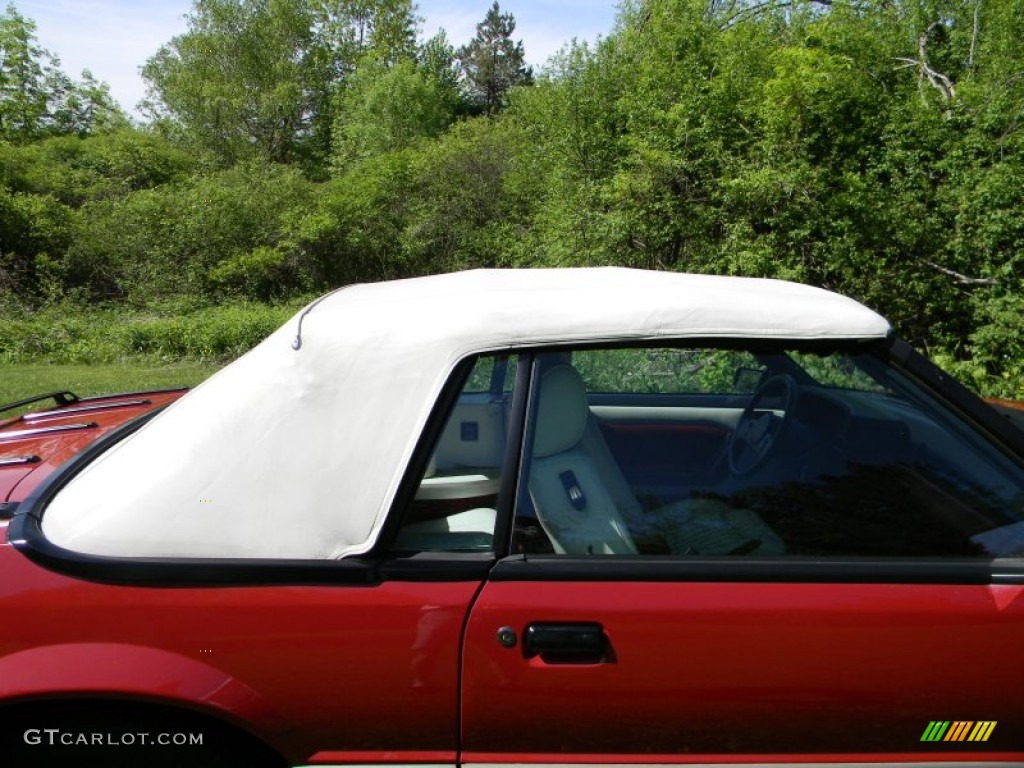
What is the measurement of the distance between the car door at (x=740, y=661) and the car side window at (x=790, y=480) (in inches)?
4.8

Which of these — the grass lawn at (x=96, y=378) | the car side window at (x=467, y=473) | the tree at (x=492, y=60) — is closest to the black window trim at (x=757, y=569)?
the car side window at (x=467, y=473)

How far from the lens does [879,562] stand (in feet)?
6.17

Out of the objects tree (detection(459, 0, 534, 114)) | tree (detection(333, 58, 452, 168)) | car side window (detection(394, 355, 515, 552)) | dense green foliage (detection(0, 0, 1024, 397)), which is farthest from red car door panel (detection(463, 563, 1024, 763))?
tree (detection(459, 0, 534, 114))

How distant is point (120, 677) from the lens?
1732 millimetres

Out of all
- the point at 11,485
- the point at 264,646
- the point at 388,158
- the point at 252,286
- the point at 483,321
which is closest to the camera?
the point at 264,646

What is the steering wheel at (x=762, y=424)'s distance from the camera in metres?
2.41

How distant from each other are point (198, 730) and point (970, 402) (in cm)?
186

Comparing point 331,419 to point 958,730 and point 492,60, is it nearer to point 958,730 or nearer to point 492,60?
point 958,730

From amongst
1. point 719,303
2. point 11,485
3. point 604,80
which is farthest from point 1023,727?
point 604,80

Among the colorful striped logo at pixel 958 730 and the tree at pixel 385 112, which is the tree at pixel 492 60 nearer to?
the tree at pixel 385 112

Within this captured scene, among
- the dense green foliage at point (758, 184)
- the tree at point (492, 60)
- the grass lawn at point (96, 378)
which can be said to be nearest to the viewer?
the dense green foliage at point (758, 184)

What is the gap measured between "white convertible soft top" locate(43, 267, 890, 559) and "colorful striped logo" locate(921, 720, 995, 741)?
85cm

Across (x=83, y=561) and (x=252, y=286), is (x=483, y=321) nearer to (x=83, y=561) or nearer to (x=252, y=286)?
(x=83, y=561)

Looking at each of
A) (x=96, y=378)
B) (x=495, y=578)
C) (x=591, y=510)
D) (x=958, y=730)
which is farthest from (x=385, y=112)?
(x=958, y=730)
